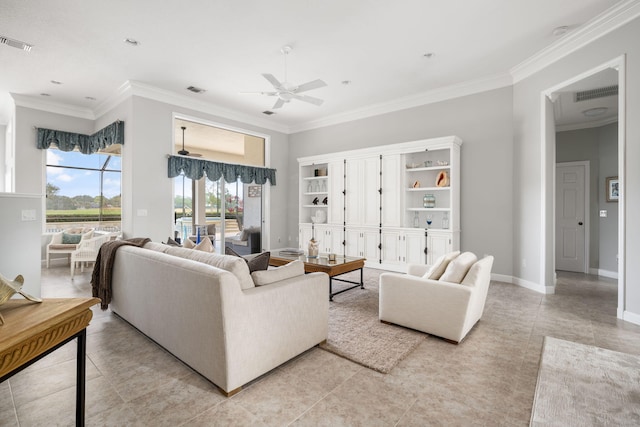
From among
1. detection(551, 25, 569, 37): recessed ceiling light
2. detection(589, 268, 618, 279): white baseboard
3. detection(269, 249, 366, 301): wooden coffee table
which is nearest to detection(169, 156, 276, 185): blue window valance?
detection(269, 249, 366, 301): wooden coffee table

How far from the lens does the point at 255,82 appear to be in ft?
17.5

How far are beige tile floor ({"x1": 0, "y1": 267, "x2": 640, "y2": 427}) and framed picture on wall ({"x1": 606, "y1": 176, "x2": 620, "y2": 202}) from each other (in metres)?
3.40

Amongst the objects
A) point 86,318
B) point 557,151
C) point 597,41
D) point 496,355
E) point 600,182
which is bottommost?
point 496,355

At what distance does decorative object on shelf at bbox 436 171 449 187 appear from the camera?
5444mm

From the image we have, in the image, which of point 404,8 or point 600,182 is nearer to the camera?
point 404,8

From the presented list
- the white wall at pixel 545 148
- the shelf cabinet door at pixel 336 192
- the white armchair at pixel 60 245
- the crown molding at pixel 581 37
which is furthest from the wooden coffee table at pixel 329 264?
the white armchair at pixel 60 245

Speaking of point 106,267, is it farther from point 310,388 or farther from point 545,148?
point 545,148

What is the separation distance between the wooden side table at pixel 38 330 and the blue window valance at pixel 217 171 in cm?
488

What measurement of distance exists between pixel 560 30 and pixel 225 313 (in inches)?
188

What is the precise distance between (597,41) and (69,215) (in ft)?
31.9

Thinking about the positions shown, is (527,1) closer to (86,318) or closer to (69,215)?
(86,318)

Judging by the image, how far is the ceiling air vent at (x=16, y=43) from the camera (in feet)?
12.5

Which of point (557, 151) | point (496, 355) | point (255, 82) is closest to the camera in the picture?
point (496, 355)

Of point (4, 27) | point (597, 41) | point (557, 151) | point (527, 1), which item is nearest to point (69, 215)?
point (4, 27)
